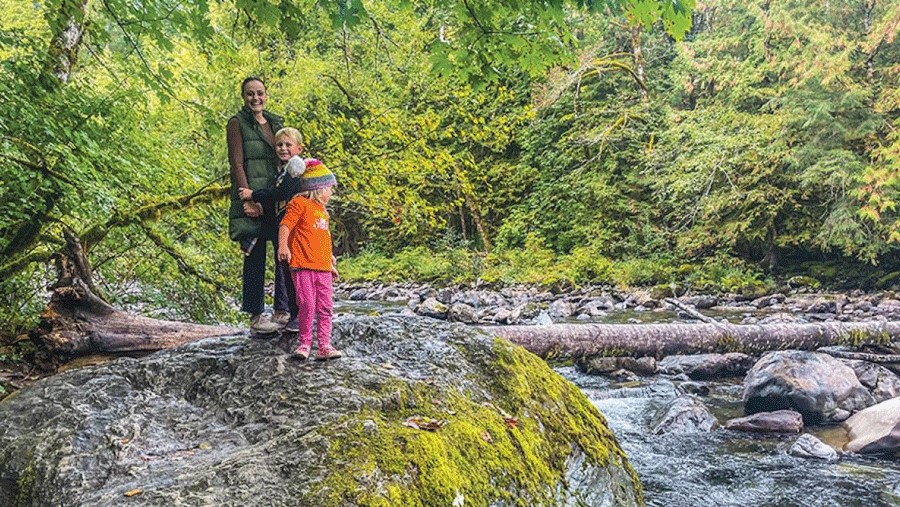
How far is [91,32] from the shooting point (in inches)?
206

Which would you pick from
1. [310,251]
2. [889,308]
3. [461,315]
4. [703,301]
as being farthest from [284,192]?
[889,308]

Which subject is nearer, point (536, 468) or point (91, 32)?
point (536, 468)

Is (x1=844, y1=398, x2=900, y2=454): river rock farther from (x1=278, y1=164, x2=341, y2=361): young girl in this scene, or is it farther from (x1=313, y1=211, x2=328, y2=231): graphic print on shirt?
(x1=313, y1=211, x2=328, y2=231): graphic print on shirt

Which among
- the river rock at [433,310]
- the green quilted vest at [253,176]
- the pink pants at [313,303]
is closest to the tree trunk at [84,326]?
the green quilted vest at [253,176]

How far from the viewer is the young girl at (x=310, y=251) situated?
3.39m

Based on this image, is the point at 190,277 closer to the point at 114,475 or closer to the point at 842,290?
the point at 114,475

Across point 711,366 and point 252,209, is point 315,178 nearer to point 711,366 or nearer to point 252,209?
point 252,209

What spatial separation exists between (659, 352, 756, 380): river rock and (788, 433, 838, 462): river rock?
299 cm

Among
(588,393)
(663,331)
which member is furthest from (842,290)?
(588,393)

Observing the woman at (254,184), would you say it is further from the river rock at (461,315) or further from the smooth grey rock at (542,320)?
the river rock at (461,315)

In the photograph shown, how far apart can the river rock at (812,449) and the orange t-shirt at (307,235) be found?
195 inches

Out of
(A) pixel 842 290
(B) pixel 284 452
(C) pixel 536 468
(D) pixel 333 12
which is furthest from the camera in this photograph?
(A) pixel 842 290

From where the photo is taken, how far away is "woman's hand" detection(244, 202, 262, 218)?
12.7 feet

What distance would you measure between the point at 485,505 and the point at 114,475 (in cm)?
157
